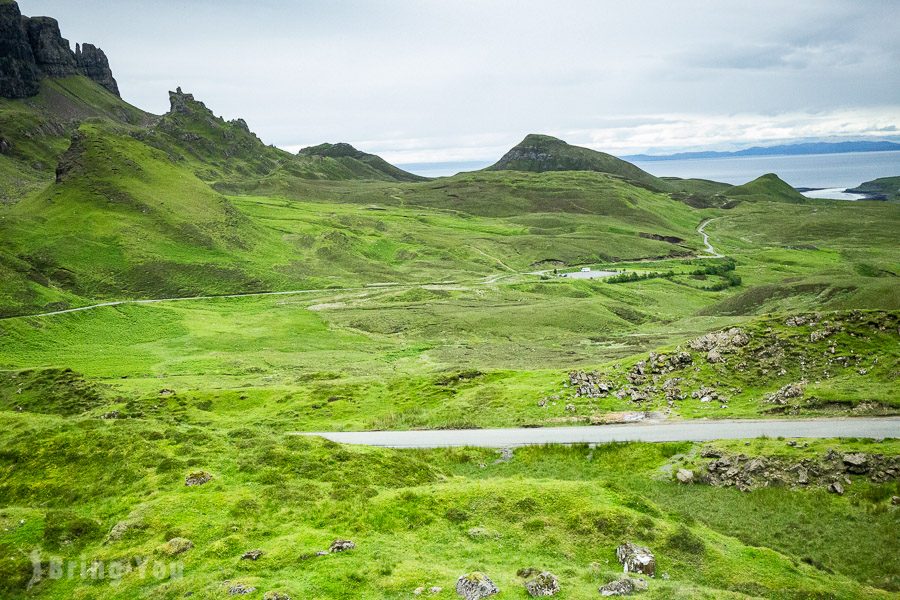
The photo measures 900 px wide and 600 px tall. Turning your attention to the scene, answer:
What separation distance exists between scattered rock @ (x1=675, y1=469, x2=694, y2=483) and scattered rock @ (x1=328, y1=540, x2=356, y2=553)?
2548cm

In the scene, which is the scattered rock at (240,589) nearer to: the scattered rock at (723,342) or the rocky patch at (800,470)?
the rocky patch at (800,470)

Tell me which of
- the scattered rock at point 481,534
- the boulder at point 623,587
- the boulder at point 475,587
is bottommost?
the scattered rock at point 481,534

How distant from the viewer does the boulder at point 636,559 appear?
1156 inches

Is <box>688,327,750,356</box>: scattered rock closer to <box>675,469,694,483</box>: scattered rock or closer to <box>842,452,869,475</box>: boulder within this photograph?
<box>842,452,869,475</box>: boulder

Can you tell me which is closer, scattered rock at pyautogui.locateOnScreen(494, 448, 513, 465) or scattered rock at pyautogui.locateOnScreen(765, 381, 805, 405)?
scattered rock at pyautogui.locateOnScreen(494, 448, 513, 465)

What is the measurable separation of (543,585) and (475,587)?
3214 mm

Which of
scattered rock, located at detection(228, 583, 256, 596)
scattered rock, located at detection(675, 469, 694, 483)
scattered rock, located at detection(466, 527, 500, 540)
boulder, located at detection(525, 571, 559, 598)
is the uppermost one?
scattered rock, located at detection(228, 583, 256, 596)

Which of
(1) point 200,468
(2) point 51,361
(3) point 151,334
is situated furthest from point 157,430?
(3) point 151,334

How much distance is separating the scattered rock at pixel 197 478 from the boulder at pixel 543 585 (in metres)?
23.0

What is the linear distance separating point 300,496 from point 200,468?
889cm

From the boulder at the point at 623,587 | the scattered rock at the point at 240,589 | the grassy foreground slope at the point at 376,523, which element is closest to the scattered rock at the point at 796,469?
the grassy foreground slope at the point at 376,523

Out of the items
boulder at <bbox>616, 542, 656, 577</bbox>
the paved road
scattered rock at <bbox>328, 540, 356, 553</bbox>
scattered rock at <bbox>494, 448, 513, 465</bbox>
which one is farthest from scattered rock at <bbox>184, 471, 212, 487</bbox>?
boulder at <bbox>616, 542, 656, 577</bbox>

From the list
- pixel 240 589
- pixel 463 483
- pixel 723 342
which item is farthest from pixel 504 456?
pixel 723 342

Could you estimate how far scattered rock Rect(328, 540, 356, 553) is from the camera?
30297 mm
